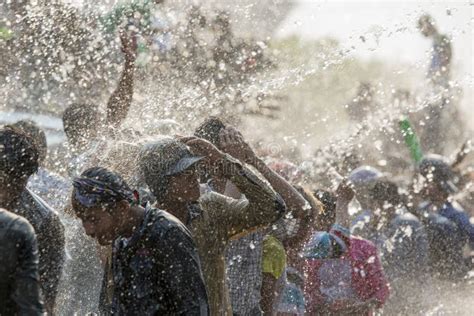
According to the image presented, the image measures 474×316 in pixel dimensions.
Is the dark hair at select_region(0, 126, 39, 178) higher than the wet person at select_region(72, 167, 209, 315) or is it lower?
lower

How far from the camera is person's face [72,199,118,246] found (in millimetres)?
3547

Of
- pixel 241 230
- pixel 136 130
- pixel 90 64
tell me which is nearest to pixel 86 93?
pixel 90 64


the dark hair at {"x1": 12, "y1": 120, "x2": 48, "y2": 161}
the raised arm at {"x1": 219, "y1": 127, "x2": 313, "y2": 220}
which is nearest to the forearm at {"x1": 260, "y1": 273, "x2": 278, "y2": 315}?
the raised arm at {"x1": 219, "y1": 127, "x2": 313, "y2": 220}

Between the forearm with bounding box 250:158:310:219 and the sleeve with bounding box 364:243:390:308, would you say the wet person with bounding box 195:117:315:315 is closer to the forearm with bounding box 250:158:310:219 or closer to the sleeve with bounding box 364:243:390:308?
the forearm with bounding box 250:158:310:219

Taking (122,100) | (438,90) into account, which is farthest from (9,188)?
(438,90)

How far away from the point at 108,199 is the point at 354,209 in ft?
18.0

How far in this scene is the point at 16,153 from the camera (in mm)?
4492

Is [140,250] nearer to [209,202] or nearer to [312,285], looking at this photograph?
[209,202]

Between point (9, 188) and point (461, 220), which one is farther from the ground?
point (9, 188)

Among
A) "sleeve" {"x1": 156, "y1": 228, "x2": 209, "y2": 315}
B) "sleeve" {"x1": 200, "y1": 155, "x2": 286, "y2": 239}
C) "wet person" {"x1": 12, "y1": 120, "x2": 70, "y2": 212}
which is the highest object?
"sleeve" {"x1": 156, "y1": 228, "x2": 209, "y2": 315}

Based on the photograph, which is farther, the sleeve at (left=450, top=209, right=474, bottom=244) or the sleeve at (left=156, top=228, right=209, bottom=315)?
the sleeve at (left=450, top=209, right=474, bottom=244)

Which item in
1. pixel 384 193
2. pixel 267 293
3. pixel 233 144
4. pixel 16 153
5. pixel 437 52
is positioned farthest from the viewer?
pixel 437 52

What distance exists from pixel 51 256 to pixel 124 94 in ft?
6.88

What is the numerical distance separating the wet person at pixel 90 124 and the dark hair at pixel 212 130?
1.02m
